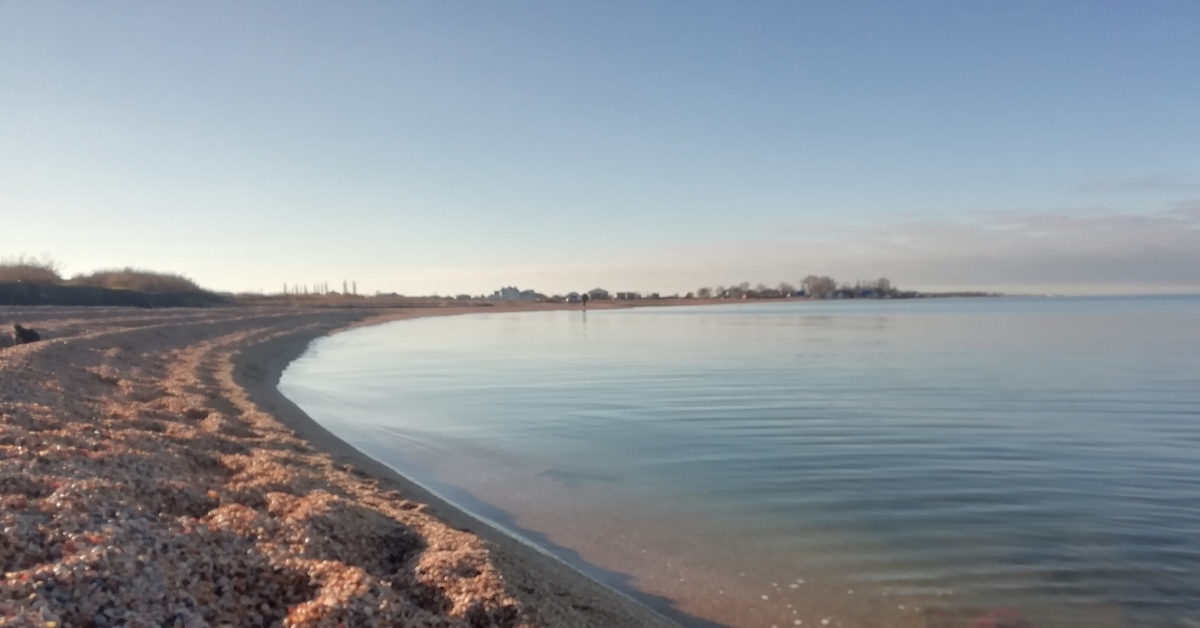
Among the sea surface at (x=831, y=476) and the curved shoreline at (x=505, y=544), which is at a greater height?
the curved shoreline at (x=505, y=544)

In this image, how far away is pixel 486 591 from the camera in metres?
4.59

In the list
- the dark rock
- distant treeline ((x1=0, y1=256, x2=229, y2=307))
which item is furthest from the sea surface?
distant treeline ((x1=0, y1=256, x2=229, y2=307))

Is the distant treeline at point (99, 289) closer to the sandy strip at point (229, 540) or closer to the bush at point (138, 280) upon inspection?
the bush at point (138, 280)

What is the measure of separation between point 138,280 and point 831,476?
202 feet

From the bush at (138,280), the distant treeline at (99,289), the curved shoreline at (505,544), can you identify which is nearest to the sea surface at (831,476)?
the curved shoreline at (505,544)

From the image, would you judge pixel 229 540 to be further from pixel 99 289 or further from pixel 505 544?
pixel 99 289

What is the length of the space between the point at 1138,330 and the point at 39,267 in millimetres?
63176

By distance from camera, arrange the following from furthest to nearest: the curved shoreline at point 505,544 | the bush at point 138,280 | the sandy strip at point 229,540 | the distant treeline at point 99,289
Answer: the bush at point 138,280 → the distant treeline at point 99,289 → the curved shoreline at point 505,544 → the sandy strip at point 229,540

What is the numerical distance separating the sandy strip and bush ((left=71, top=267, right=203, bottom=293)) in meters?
54.0

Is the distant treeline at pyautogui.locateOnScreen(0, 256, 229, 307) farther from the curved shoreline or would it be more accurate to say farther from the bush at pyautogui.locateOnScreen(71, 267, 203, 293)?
the curved shoreline

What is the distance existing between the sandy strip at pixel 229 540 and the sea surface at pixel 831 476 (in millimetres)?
1399

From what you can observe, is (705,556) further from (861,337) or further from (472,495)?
(861,337)

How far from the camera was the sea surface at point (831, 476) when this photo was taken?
20.8 ft

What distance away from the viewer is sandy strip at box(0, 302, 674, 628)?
382 cm
